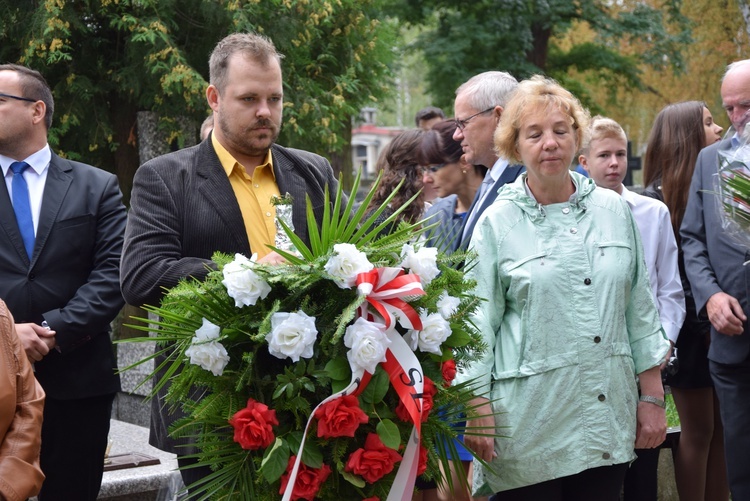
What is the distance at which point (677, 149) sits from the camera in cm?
609

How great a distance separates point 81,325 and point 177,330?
2.05 metres

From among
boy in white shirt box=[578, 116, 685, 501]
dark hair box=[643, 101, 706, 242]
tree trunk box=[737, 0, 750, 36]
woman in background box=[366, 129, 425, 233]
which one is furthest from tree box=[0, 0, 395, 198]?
tree trunk box=[737, 0, 750, 36]

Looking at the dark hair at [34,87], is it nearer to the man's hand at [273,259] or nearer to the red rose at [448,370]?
the man's hand at [273,259]

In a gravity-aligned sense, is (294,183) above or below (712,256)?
above

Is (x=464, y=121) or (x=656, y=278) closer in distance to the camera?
(x=464, y=121)

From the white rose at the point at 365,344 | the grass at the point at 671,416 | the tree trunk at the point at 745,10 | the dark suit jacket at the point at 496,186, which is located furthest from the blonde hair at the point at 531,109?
the tree trunk at the point at 745,10

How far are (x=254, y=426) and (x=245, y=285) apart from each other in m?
0.41

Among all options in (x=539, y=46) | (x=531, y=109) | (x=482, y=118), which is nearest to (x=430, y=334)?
(x=531, y=109)

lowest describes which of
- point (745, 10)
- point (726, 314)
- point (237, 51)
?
point (726, 314)

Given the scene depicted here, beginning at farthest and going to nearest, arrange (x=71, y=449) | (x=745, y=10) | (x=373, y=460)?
(x=745, y=10)
(x=71, y=449)
(x=373, y=460)

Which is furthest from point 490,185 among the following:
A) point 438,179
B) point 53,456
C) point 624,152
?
point 53,456

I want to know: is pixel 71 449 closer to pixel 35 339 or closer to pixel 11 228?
pixel 35 339

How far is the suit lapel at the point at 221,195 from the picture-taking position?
3.90m

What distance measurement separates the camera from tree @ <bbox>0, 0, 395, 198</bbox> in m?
9.12
